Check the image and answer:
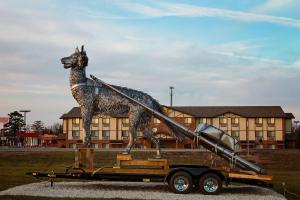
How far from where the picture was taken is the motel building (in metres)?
87.1

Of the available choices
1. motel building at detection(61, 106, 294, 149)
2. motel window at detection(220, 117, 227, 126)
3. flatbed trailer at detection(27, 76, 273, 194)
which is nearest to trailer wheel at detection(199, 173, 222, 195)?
flatbed trailer at detection(27, 76, 273, 194)

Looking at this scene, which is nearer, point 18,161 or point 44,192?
point 44,192

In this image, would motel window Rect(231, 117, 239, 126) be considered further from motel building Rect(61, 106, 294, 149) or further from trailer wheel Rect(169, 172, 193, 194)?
trailer wheel Rect(169, 172, 193, 194)

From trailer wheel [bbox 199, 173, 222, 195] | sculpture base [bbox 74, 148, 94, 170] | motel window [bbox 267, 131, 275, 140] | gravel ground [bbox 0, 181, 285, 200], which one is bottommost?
gravel ground [bbox 0, 181, 285, 200]

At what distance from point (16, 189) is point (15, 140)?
309 ft

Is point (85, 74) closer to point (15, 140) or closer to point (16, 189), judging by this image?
point (16, 189)

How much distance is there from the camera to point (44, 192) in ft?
56.7

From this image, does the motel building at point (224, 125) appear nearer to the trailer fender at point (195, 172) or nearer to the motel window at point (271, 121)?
the motel window at point (271, 121)

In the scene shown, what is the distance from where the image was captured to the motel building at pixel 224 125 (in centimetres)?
8712

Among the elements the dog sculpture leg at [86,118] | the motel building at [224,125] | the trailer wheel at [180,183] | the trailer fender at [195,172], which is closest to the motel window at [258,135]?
the motel building at [224,125]

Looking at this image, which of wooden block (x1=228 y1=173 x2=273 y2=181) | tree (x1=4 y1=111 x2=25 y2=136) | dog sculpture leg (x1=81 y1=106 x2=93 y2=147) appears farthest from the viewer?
tree (x1=4 y1=111 x2=25 y2=136)

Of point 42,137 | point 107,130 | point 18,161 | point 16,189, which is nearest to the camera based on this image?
point 16,189

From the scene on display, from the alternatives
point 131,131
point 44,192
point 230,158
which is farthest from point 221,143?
point 44,192

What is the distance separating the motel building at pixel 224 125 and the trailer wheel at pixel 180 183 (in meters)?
67.4
